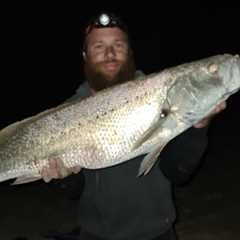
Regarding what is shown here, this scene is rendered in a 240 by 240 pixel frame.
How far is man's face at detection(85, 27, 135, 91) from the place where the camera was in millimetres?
4516

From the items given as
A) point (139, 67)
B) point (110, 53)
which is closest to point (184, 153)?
point (110, 53)

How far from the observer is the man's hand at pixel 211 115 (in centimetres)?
406

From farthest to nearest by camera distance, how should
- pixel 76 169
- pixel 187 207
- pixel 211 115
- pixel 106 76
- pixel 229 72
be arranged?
pixel 187 207 < pixel 106 76 < pixel 76 169 < pixel 211 115 < pixel 229 72

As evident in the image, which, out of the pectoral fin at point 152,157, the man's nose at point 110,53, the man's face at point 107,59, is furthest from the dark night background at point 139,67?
the pectoral fin at point 152,157

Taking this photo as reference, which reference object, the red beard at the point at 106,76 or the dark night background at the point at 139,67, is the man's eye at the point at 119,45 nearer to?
the red beard at the point at 106,76

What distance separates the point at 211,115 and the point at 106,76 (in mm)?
846

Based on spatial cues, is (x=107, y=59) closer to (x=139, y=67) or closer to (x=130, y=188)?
(x=130, y=188)

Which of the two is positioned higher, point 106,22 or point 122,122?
point 106,22

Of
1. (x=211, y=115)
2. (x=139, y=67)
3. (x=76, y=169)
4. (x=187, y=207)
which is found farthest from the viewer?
(x=139, y=67)

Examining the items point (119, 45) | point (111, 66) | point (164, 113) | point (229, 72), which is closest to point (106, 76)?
point (111, 66)

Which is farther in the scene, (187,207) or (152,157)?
(187,207)

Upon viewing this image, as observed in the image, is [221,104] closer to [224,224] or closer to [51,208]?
[224,224]

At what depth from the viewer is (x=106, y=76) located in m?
4.50

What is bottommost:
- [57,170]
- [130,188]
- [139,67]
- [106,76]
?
[139,67]
